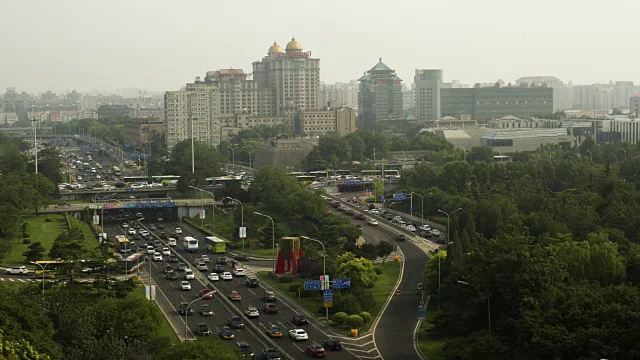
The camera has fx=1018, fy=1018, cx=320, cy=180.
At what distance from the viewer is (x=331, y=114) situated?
5226 inches

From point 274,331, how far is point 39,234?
25.4 m

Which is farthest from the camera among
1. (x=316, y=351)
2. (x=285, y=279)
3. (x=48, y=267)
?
(x=48, y=267)

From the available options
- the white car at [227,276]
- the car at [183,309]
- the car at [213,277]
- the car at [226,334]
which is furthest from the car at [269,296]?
the car at [226,334]

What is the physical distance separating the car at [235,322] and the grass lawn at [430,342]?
232 inches

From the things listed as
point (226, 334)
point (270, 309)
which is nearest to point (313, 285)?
point (270, 309)

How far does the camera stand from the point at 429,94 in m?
157

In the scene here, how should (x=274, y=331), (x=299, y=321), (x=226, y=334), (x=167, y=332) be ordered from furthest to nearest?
(x=299, y=321) < (x=167, y=332) < (x=274, y=331) < (x=226, y=334)

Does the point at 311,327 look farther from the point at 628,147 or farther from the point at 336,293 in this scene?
the point at 628,147

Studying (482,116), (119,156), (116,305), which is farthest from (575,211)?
(482,116)

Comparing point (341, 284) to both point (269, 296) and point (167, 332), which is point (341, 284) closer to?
point (269, 296)

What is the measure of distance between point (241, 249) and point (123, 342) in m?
23.1

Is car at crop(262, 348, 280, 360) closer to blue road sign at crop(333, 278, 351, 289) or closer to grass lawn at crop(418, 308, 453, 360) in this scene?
grass lawn at crop(418, 308, 453, 360)

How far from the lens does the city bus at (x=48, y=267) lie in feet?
131

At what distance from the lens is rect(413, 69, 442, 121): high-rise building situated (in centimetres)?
15588
